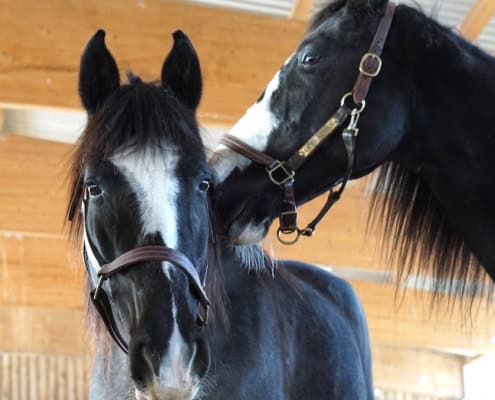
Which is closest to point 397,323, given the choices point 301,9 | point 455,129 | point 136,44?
point 301,9

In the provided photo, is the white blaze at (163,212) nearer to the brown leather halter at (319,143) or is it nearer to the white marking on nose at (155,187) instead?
the white marking on nose at (155,187)

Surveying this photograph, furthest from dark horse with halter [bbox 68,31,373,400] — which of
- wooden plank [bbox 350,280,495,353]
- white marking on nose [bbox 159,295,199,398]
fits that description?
wooden plank [bbox 350,280,495,353]

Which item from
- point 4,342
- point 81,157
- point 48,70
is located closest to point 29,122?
point 48,70

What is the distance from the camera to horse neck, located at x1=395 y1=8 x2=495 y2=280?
201 centimetres

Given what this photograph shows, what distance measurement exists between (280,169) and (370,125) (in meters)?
0.25

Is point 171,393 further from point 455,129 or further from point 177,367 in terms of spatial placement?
point 455,129

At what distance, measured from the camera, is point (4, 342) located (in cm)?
925

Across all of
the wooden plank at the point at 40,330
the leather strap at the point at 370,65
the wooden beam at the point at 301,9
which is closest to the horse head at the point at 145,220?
the leather strap at the point at 370,65

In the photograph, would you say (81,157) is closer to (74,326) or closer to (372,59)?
(372,59)

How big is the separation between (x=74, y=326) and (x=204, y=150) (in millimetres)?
8148

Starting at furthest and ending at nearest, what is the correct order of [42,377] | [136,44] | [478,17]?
[42,377] → [478,17] → [136,44]

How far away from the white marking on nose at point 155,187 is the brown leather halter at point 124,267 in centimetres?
3

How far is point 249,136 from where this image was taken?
2.04 metres

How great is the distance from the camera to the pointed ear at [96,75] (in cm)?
201
